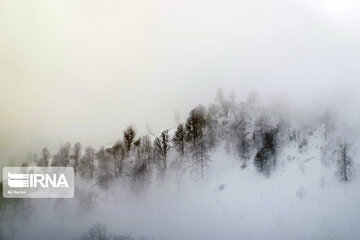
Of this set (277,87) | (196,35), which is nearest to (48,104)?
(196,35)

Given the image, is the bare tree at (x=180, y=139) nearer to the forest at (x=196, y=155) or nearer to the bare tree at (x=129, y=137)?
the forest at (x=196, y=155)

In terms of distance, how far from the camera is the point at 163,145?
297 centimetres

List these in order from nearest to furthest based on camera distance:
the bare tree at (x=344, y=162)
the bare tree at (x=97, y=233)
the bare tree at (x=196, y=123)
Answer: the bare tree at (x=344, y=162)
the bare tree at (x=196, y=123)
the bare tree at (x=97, y=233)

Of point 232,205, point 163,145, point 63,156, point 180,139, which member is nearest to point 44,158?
point 63,156

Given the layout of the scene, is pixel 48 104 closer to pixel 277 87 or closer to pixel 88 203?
pixel 88 203

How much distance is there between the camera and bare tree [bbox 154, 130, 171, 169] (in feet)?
9.77

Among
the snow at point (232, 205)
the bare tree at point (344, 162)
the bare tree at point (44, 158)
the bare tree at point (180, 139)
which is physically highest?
the bare tree at point (180, 139)

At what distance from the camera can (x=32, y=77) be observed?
10.3 ft

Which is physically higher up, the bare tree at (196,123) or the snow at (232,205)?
the bare tree at (196,123)

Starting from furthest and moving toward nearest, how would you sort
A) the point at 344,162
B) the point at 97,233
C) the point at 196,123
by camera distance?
the point at 97,233
the point at 196,123
the point at 344,162

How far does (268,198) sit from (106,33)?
1.62 metres

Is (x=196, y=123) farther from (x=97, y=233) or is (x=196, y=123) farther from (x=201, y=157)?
(x=97, y=233)

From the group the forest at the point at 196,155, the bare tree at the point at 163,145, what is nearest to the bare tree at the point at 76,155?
the forest at the point at 196,155

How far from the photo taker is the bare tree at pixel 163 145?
2977mm
